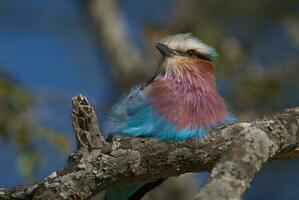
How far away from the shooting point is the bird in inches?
123

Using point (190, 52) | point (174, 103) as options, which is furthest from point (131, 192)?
point (190, 52)

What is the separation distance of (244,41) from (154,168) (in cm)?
244

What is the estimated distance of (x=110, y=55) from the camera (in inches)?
233

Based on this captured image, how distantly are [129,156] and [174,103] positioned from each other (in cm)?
88

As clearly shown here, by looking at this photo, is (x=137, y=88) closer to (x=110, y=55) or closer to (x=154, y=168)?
(x=154, y=168)

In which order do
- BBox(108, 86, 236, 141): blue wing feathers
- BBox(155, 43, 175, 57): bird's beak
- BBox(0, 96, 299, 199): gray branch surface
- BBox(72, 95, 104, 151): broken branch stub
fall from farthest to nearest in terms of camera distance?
BBox(155, 43, 175, 57): bird's beak → BBox(108, 86, 236, 141): blue wing feathers → BBox(72, 95, 104, 151): broken branch stub → BBox(0, 96, 299, 199): gray branch surface

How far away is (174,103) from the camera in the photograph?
10.8 feet

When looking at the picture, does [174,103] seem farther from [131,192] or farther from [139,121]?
[131,192]

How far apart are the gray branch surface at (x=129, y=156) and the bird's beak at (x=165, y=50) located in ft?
3.72

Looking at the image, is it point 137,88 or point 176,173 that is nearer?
point 176,173

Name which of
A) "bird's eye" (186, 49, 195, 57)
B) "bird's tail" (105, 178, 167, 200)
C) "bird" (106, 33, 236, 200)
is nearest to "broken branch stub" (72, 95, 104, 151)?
"bird" (106, 33, 236, 200)

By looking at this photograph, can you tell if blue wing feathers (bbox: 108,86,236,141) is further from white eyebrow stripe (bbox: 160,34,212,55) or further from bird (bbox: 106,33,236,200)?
white eyebrow stripe (bbox: 160,34,212,55)

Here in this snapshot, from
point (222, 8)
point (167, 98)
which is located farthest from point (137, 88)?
point (222, 8)

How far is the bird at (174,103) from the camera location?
3.12 meters
